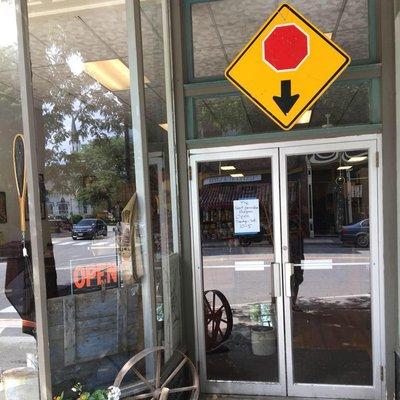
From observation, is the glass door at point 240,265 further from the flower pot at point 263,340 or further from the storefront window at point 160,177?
the storefront window at point 160,177

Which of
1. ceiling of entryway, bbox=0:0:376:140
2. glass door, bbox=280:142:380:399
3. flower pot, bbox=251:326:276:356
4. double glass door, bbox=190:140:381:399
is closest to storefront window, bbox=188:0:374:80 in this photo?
ceiling of entryway, bbox=0:0:376:140

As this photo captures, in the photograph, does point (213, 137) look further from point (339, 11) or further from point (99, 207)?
point (339, 11)

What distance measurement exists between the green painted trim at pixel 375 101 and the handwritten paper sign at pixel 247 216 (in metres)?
1.09

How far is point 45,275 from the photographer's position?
89.7 inches

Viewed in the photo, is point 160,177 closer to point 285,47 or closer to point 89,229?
point 89,229

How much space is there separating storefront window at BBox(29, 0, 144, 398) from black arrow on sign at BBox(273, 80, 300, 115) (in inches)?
45.4

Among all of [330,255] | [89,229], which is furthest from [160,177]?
[330,255]

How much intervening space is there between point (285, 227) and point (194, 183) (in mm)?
827

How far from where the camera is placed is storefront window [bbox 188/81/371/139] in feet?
10.3

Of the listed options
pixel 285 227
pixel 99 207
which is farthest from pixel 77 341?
pixel 285 227

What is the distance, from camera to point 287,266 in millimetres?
3291

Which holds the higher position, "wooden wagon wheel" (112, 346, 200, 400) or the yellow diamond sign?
the yellow diamond sign

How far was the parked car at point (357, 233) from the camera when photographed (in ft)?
10.4

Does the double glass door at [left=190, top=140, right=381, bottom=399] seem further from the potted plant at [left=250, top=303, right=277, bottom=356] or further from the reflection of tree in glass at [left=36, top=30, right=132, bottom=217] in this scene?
the reflection of tree in glass at [left=36, top=30, right=132, bottom=217]
